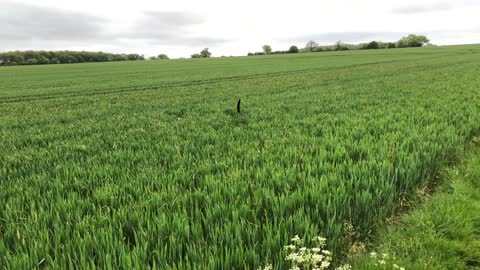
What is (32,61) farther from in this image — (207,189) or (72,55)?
(207,189)

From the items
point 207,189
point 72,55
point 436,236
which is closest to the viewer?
point 436,236

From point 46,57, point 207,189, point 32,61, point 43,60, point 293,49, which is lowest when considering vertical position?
point 207,189

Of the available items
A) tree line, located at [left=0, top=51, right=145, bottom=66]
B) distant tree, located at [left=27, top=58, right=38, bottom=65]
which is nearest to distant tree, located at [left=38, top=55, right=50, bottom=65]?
tree line, located at [left=0, top=51, right=145, bottom=66]

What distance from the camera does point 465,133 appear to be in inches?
262

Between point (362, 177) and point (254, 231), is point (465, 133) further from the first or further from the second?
point (254, 231)

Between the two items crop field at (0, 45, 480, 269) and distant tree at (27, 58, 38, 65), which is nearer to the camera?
crop field at (0, 45, 480, 269)

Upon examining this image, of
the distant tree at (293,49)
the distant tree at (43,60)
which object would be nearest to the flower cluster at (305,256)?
the distant tree at (43,60)

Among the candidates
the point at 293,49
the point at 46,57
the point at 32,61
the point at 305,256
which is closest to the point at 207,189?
the point at 305,256

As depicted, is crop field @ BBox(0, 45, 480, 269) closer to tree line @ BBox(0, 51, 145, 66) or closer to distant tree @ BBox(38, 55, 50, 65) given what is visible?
distant tree @ BBox(38, 55, 50, 65)

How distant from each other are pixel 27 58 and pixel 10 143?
145514 millimetres

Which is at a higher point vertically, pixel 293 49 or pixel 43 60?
pixel 293 49

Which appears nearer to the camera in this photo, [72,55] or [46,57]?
[46,57]

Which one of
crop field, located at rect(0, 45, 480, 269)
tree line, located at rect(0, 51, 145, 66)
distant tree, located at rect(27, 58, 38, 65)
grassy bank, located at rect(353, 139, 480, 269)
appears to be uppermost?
tree line, located at rect(0, 51, 145, 66)

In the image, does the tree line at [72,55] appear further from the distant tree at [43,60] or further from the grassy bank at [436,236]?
the grassy bank at [436,236]
